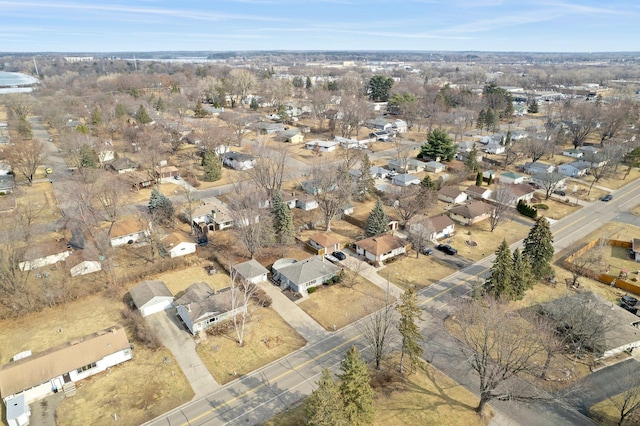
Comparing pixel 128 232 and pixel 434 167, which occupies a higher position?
pixel 434 167

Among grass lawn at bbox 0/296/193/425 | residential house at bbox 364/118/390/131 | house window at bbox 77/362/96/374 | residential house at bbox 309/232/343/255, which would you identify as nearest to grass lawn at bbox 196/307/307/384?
grass lawn at bbox 0/296/193/425

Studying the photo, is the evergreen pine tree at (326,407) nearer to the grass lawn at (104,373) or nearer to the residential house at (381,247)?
the grass lawn at (104,373)

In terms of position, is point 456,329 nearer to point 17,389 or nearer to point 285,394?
point 285,394

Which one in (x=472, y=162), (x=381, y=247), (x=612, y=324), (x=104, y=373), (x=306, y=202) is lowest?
(x=104, y=373)

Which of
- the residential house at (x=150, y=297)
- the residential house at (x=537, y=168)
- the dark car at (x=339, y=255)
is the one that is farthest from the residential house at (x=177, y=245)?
the residential house at (x=537, y=168)

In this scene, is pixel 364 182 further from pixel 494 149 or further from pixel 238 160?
pixel 494 149

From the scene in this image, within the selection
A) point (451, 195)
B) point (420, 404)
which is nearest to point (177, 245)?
point (420, 404)

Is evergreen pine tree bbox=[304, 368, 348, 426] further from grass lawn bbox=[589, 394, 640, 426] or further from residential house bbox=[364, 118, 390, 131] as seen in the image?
residential house bbox=[364, 118, 390, 131]
